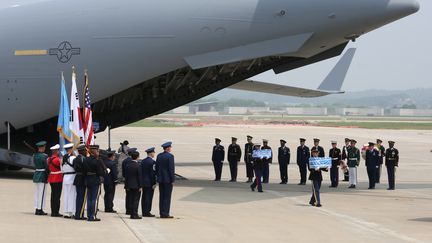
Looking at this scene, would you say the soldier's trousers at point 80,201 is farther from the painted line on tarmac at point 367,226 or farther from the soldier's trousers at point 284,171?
the soldier's trousers at point 284,171

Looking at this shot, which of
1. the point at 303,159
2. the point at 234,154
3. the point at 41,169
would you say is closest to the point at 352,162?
the point at 303,159

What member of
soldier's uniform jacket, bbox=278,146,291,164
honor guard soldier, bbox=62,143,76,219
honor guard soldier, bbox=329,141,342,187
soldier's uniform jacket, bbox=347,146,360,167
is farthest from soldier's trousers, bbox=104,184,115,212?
soldier's uniform jacket, bbox=347,146,360,167

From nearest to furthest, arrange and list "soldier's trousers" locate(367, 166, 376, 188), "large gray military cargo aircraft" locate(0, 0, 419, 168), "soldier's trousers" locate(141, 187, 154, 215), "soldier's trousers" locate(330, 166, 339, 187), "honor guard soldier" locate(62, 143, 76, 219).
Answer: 1. "honor guard soldier" locate(62, 143, 76, 219)
2. "soldier's trousers" locate(141, 187, 154, 215)
3. "large gray military cargo aircraft" locate(0, 0, 419, 168)
4. "soldier's trousers" locate(367, 166, 376, 188)
5. "soldier's trousers" locate(330, 166, 339, 187)

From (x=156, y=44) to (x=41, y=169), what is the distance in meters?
6.73

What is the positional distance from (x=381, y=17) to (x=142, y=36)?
645 cm

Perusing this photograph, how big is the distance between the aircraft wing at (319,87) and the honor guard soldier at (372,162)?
5365 mm

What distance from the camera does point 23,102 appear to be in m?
20.4

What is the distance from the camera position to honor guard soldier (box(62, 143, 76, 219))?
1291 centimetres

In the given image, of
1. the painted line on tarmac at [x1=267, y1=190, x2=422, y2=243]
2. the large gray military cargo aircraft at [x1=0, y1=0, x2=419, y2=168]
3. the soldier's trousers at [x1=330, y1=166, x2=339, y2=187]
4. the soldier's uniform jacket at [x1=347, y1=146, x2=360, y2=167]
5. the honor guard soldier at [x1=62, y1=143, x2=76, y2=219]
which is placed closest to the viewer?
the painted line on tarmac at [x1=267, y1=190, x2=422, y2=243]

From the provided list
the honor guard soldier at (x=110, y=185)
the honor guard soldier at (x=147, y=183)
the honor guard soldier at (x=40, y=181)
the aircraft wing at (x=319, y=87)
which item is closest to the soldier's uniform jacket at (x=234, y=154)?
the aircraft wing at (x=319, y=87)

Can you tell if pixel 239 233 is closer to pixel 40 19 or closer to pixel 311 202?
pixel 311 202

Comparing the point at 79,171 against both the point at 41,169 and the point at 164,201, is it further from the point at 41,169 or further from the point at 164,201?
the point at 164,201

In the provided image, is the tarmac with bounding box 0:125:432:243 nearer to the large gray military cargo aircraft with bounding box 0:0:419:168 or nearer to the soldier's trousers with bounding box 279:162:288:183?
the soldier's trousers with bounding box 279:162:288:183

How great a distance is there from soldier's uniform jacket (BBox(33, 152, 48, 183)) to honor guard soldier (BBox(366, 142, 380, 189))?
34.2ft
